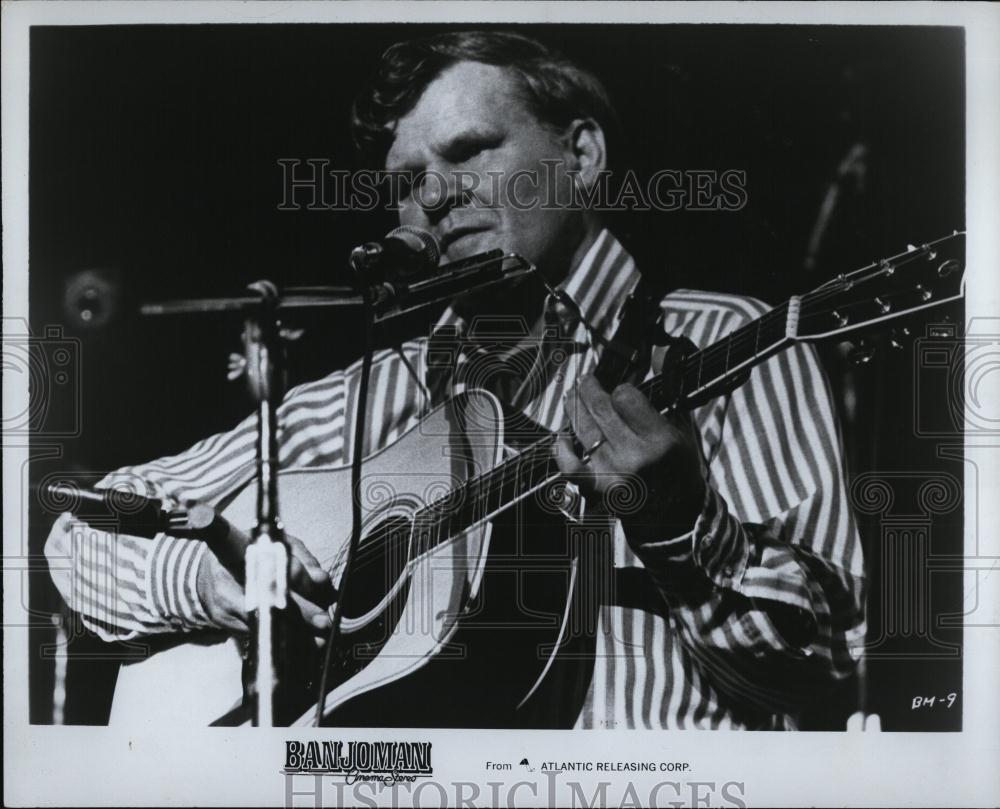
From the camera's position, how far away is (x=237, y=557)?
2.75 meters

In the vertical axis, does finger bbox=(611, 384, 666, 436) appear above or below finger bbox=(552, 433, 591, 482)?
above

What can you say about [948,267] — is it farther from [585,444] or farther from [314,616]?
[314,616]

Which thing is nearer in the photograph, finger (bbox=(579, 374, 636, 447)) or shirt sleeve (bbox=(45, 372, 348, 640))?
finger (bbox=(579, 374, 636, 447))

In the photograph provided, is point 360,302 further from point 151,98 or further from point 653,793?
point 653,793

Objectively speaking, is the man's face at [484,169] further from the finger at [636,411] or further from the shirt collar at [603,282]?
the finger at [636,411]

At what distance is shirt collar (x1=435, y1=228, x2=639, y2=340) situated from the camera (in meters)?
2.74

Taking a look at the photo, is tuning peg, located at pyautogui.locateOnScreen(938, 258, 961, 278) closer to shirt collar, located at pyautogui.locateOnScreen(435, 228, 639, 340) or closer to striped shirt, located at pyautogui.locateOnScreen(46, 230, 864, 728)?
striped shirt, located at pyautogui.locateOnScreen(46, 230, 864, 728)

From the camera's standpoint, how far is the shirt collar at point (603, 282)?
8.98ft

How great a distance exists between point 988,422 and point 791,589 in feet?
2.50

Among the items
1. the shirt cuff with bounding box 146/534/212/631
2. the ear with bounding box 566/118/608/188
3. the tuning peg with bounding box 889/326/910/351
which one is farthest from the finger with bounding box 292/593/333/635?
the tuning peg with bounding box 889/326/910/351

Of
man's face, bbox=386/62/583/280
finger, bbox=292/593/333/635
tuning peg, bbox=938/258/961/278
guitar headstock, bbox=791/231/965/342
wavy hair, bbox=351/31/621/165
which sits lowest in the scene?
finger, bbox=292/593/333/635

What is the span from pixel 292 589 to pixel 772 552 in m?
1.38

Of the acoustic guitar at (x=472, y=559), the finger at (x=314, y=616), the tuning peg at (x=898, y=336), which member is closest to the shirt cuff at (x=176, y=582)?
the acoustic guitar at (x=472, y=559)

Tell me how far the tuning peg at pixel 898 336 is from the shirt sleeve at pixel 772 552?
22 cm
